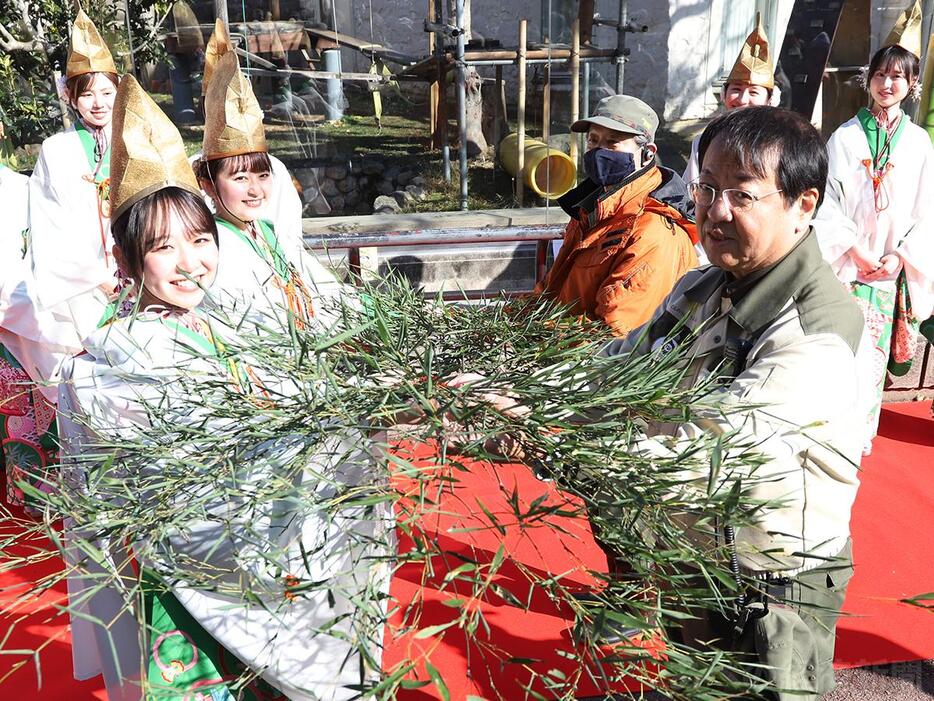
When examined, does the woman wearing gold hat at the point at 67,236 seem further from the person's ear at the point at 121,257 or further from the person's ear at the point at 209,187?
the person's ear at the point at 121,257

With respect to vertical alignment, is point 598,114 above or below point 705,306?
above

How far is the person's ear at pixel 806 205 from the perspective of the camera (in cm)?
135

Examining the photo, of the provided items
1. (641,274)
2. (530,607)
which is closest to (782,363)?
(641,274)

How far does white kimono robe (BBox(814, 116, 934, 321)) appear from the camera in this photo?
3.27 meters

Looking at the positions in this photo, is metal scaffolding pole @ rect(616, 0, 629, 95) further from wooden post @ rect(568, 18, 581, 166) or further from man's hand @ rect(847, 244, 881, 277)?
man's hand @ rect(847, 244, 881, 277)

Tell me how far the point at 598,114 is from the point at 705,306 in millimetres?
1036

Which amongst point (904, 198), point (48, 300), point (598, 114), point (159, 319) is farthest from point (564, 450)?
point (904, 198)

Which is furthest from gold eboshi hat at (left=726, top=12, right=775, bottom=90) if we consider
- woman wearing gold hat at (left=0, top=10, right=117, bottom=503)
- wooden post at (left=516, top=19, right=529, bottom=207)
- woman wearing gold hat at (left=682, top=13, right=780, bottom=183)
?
woman wearing gold hat at (left=0, top=10, right=117, bottom=503)

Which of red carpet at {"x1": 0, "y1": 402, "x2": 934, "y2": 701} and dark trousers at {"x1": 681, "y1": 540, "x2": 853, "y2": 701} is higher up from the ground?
dark trousers at {"x1": 681, "y1": 540, "x2": 853, "y2": 701}

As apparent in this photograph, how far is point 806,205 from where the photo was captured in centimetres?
137

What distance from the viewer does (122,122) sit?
1.60 metres

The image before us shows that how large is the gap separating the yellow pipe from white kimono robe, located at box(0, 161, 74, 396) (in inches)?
92.7

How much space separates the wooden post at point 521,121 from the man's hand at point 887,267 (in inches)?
71.9

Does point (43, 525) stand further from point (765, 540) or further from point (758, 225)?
point (758, 225)
